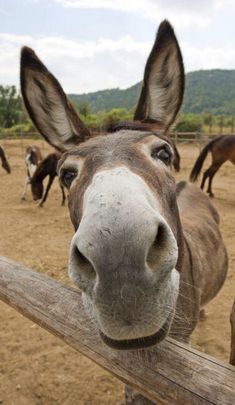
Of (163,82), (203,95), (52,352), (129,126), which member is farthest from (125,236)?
(203,95)

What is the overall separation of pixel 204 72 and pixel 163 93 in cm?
18592

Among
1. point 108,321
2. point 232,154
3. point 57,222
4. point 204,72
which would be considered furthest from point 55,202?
point 204,72

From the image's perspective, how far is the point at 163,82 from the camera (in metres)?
2.47

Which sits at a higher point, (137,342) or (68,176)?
(68,176)

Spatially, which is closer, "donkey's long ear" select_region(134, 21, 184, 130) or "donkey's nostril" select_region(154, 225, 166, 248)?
"donkey's nostril" select_region(154, 225, 166, 248)

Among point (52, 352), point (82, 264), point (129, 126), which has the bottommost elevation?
point (52, 352)

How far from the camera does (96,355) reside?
1893 millimetres

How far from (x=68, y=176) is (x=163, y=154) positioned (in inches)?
21.5

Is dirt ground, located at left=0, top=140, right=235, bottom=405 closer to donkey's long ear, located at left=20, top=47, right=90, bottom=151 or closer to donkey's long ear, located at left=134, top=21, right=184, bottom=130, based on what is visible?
donkey's long ear, located at left=20, top=47, right=90, bottom=151

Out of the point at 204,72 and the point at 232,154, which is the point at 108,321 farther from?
the point at 204,72

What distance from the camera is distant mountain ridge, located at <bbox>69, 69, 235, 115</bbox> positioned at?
354 feet

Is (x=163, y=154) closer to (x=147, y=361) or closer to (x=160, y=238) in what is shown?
(x=160, y=238)

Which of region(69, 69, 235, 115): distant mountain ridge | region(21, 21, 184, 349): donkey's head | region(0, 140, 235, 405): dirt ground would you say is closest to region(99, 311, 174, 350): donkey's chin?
region(21, 21, 184, 349): donkey's head

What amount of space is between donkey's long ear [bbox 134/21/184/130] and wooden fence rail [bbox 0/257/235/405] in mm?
1318
